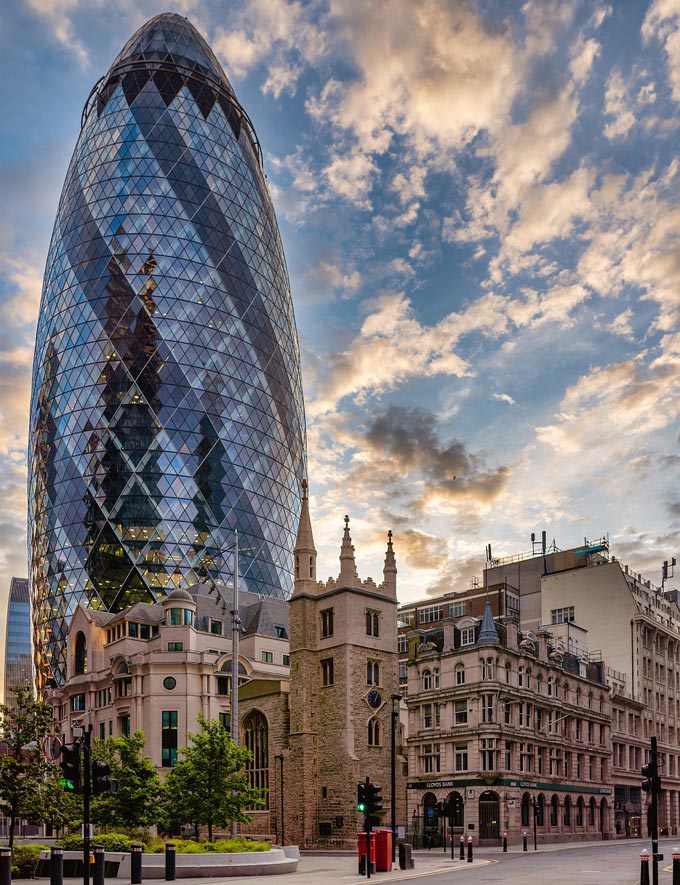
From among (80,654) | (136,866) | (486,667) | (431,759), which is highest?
(486,667)

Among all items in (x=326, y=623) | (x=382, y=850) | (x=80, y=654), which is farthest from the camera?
(x=80, y=654)

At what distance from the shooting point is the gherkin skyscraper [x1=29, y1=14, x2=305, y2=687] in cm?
10906

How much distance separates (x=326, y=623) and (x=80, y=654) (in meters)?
42.1

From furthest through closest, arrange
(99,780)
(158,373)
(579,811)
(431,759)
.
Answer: (158,373) < (579,811) < (431,759) < (99,780)

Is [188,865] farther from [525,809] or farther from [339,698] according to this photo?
[525,809]

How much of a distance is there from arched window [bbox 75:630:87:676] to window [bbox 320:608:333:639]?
39.3 meters

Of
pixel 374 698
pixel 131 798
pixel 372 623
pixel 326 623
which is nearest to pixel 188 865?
pixel 131 798

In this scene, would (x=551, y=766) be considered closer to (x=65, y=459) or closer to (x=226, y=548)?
(x=226, y=548)

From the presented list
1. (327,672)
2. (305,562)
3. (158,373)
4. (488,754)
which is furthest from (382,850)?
(158,373)

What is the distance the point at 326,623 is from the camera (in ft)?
207

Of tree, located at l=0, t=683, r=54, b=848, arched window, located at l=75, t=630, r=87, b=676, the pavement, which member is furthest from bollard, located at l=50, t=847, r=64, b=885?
arched window, located at l=75, t=630, r=87, b=676

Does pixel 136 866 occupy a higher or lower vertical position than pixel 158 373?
lower

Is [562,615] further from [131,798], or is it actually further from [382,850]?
[382,850]

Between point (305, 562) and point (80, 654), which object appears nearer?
point (305, 562)
